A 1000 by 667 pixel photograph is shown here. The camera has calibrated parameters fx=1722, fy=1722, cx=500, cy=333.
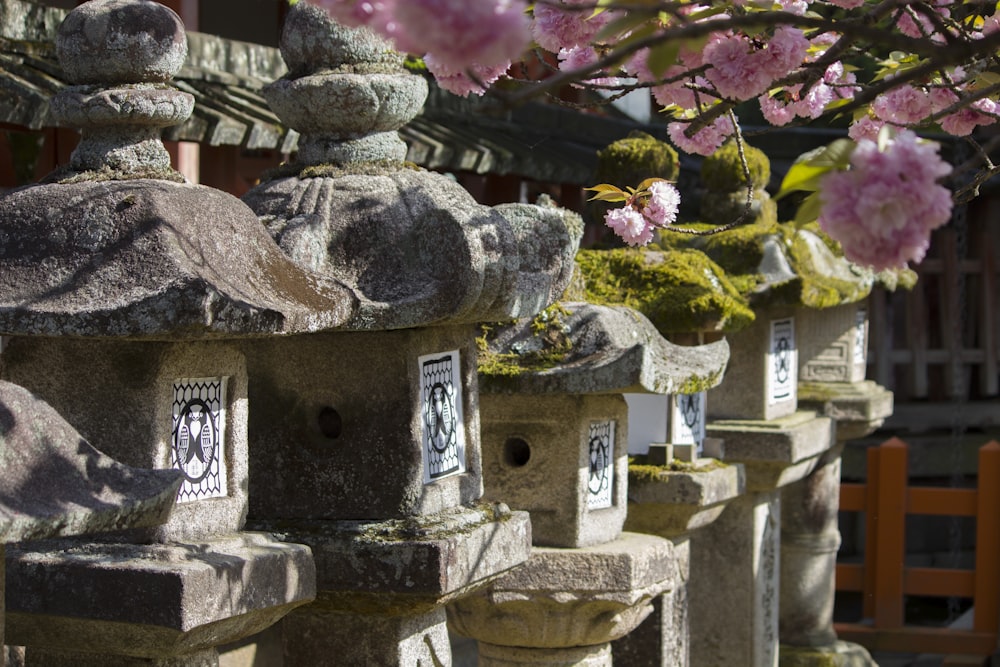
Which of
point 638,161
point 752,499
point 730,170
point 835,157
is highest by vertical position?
point 730,170

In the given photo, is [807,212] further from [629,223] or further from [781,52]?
[629,223]

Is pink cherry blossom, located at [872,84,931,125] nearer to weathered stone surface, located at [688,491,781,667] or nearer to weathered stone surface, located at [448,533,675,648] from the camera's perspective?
weathered stone surface, located at [448,533,675,648]

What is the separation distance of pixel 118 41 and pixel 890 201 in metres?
1.93

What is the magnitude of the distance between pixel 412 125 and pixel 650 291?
2379 millimetres

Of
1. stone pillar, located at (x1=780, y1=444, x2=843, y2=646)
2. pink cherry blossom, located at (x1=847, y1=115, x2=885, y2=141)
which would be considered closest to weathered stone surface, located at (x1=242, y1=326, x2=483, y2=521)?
pink cherry blossom, located at (x1=847, y1=115, x2=885, y2=141)

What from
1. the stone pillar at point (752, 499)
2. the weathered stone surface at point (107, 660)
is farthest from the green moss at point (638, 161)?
the weathered stone surface at point (107, 660)

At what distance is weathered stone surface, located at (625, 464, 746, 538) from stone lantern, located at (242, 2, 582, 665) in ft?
5.88

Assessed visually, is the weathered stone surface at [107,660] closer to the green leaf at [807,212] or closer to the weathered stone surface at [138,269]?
the weathered stone surface at [138,269]

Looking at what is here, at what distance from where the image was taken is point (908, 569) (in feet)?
36.5

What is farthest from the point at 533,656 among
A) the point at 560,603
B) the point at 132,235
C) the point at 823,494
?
the point at 823,494

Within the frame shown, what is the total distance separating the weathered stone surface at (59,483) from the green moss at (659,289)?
2991mm

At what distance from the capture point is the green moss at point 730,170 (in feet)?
24.7

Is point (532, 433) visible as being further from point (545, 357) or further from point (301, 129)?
point (301, 129)

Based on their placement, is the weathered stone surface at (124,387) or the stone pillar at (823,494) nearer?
the weathered stone surface at (124,387)
